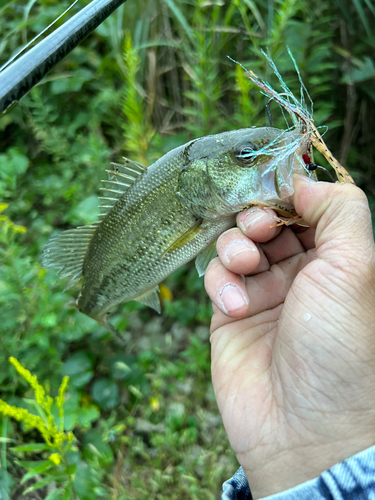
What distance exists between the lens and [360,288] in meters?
1.16

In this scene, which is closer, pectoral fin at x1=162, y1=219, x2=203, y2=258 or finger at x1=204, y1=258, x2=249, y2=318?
finger at x1=204, y1=258, x2=249, y2=318

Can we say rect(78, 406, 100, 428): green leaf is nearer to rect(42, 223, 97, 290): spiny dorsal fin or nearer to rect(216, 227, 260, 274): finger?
rect(42, 223, 97, 290): spiny dorsal fin

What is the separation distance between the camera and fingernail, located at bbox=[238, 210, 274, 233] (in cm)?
139

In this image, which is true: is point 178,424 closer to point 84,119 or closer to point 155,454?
point 155,454

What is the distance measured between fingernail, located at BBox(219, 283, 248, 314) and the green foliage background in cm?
108

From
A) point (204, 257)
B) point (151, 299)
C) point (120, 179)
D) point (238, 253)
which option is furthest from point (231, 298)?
point (120, 179)

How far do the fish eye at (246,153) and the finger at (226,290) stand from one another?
43 centimetres

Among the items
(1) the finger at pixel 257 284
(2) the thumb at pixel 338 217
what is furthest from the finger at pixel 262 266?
(2) the thumb at pixel 338 217

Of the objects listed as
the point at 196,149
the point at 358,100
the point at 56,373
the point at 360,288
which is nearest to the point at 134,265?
the point at 196,149

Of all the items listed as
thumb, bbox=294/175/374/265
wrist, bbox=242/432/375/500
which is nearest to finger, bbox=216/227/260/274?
thumb, bbox=294/175/374/265

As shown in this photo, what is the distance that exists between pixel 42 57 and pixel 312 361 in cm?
120

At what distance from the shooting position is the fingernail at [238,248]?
142 centimetres

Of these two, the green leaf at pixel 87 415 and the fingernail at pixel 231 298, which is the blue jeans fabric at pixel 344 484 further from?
the green leaf at pixel 87 415

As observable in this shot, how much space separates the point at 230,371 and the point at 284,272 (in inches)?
20.9
